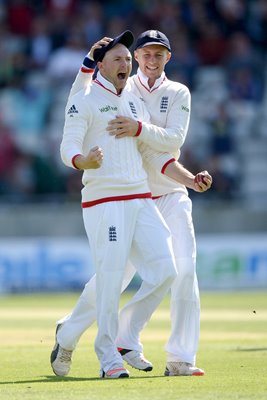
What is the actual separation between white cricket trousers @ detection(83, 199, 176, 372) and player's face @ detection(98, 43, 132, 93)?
0.81 metres

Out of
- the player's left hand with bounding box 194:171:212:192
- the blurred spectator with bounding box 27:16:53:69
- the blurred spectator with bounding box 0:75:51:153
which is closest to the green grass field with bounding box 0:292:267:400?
the player's left hand with bounding box 194:171:212:192

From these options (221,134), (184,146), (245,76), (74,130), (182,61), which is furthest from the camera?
(245,76)

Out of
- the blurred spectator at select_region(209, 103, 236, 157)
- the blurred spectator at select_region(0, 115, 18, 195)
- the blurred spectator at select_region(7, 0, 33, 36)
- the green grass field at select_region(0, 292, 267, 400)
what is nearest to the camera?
the green grass field at select_region(0, 292, 267, 400)

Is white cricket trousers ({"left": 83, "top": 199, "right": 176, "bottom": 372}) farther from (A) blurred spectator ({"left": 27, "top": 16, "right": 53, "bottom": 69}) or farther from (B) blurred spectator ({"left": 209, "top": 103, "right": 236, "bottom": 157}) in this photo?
(A) blurred spectator ({"left": 27, "top": 16, "right": 53, "bottom": 69})

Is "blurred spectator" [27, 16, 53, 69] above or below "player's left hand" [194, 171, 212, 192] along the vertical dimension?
above

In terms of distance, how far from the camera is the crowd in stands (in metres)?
18.9

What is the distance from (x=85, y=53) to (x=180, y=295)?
1296cm

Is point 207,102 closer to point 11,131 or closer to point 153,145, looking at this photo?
point 11,131

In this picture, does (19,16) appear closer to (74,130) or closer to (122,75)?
(122,75)

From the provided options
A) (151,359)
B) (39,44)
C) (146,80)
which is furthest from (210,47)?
(146,80)

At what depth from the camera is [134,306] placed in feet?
25.5

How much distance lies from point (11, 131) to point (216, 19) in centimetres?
462

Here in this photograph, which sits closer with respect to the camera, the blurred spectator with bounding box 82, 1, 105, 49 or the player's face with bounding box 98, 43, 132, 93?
the player's face with bounding box 98, 43, 132, 93

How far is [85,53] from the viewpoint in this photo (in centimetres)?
2033
